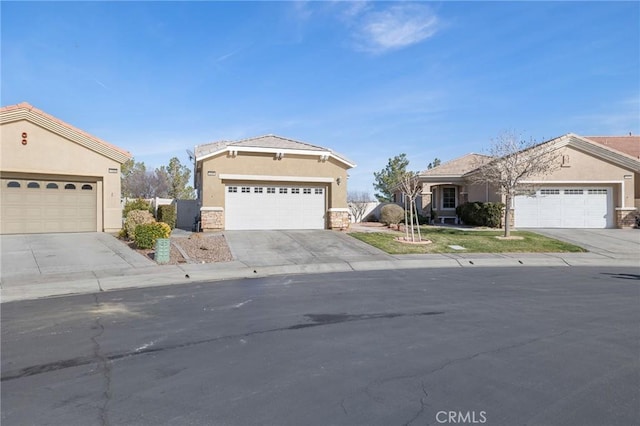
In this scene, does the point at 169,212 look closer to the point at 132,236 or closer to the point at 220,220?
the point at 220,220

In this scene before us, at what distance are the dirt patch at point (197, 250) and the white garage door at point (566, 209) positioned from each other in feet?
58.5

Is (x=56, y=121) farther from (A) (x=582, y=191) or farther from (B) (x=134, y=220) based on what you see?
(A) (x=582, y=191)

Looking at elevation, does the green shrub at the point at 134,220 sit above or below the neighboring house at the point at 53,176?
below

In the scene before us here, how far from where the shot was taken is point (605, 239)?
21422 millimetres

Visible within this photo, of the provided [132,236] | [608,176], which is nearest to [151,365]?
[132,236]

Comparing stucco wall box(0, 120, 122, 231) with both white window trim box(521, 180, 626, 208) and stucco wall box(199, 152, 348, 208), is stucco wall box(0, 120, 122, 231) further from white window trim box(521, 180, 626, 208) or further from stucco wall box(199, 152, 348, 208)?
white window trim box(521, 180, 626, 208)

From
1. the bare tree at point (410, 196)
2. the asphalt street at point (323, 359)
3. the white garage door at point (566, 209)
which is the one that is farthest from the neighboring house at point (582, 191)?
the asphalt street at point (323, 359)

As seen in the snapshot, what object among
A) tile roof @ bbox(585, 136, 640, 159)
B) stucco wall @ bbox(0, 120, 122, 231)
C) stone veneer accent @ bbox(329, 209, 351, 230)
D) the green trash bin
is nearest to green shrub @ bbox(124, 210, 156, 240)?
stucco wall @ bbox(0, 120, 122, 231)

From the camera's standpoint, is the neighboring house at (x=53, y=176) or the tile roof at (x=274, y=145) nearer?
the neighboring house at (x=53, y=176)

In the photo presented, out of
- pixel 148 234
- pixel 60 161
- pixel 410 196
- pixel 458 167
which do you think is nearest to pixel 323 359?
pixel 148 234

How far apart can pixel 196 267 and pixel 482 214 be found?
60.5 ft

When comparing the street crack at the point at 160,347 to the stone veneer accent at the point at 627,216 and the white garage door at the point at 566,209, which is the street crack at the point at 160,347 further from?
the stone veneer accent at the point at 627,216

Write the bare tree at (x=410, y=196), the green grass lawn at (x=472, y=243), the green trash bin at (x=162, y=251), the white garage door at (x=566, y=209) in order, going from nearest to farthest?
the green trash bin at (x=162, y=251)
the green grass lawn at (x=472, y=243)
the bare tree at (x=410, y=196)
the white garage door at (x=566, y=209)

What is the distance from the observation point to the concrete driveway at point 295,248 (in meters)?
15.9
